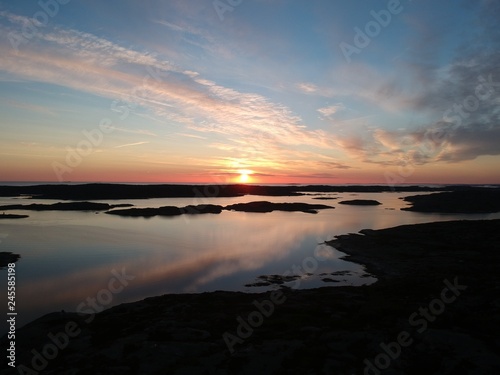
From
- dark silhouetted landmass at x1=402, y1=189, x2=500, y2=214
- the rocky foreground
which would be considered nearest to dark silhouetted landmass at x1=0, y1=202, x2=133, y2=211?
the rocky foreground

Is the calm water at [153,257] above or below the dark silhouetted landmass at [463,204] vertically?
below

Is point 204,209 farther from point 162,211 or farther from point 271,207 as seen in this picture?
point 271,207

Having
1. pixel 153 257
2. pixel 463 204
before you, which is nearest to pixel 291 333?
pixel 153 257

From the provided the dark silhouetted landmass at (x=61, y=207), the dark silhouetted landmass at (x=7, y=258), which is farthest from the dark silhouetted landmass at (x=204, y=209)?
the dark silhouetted landmass at (x=7, y=258)

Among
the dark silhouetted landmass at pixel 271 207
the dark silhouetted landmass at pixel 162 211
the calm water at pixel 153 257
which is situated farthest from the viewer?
the dark silhouetted landmass at pixel 271 207

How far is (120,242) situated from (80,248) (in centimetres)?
548

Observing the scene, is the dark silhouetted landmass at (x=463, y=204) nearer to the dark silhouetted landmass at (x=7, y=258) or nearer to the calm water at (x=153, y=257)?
the calm water at (x=153, y=257)

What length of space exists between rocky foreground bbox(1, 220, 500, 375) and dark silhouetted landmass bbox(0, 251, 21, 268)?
1757 centimetres

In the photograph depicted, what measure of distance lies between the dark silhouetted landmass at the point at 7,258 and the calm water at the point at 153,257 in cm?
84

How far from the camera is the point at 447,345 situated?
14.4m

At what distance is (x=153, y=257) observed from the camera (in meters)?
37.1

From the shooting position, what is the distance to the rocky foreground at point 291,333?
1355 cm

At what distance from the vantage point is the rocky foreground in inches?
534

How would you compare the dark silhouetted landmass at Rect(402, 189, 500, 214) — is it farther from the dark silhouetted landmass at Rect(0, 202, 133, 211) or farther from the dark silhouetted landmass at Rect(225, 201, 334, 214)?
the dark silhouetted landmass at Rect(0, 202, 133, 211)
